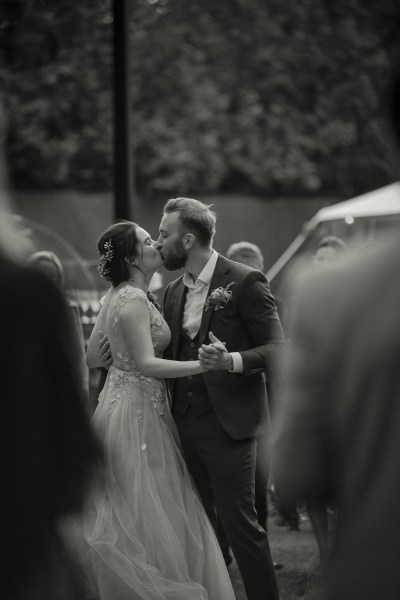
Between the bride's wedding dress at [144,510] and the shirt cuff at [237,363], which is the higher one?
the shirt cuff at [237,363]

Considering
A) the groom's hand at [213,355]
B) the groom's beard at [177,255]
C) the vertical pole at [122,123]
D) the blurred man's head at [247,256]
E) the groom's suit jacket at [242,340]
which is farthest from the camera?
the blurred man's head at [247,256]

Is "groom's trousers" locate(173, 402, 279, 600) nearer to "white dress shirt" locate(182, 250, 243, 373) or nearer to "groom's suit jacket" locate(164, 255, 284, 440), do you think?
"groom's suit jacket" locate(164, 255, 284, 440)

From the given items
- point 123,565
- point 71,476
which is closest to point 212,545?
point 123,565

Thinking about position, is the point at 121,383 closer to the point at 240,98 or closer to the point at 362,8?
the point at 240,98

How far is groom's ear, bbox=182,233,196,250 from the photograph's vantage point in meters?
4.91

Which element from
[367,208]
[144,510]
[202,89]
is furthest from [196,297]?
[202,89]

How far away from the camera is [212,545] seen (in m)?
4.55

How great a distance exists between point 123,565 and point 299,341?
9.28 ft

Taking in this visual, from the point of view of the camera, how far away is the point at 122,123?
6031mm

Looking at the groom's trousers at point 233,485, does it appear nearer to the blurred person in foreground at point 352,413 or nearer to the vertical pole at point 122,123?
the vertical pole at point 122,123

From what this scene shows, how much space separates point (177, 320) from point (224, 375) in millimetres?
422

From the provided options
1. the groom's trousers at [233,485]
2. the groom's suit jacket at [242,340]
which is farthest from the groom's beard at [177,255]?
the groom's trousers at [233,485]

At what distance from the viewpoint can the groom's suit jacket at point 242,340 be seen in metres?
4.66

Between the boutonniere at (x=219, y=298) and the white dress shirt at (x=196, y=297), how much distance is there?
4.9 inches
